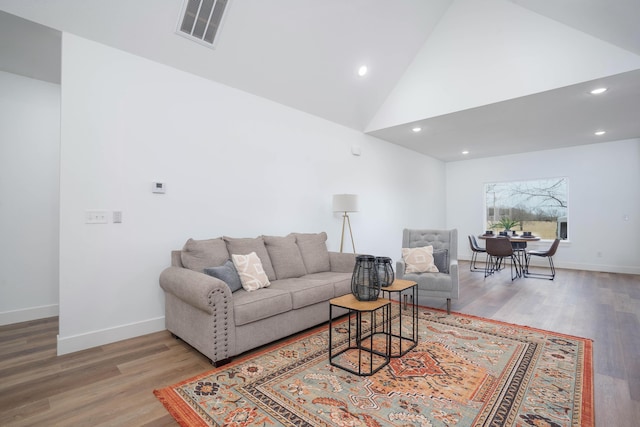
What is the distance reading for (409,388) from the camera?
6.81 ft

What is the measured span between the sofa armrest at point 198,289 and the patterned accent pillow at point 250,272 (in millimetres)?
442

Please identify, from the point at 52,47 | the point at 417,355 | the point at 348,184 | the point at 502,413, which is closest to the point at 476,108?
the point at 348,184

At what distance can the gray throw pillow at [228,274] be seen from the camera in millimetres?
2773

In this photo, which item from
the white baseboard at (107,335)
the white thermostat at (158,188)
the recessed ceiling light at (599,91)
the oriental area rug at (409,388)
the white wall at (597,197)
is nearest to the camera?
the oriental area rug at (409,388)

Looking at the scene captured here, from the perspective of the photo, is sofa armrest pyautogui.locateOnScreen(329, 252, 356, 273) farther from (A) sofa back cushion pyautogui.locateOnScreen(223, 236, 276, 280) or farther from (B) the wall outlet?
(B) the wall outlet

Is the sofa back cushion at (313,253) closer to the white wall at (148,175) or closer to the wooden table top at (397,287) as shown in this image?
the white wall at (148,175)

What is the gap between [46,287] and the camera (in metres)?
3.58

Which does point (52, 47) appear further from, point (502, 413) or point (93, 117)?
point (502, 413)

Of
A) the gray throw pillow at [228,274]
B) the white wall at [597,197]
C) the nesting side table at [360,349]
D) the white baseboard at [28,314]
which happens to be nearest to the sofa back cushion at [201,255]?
the gray throw pillow at [228,274]

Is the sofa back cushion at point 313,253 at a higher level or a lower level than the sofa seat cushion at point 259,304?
higher

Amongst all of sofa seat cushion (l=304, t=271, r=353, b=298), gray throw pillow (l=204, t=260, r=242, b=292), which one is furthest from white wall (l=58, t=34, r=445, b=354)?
sofa seat cushion (l=304, t=271, r=353, b=298)

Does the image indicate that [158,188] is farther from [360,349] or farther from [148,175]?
[360,349]

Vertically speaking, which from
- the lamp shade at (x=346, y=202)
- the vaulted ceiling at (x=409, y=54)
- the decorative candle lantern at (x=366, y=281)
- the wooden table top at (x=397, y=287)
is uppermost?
the vaulted ceiling at (x=409, y=54)

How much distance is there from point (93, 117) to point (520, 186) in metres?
8.62
